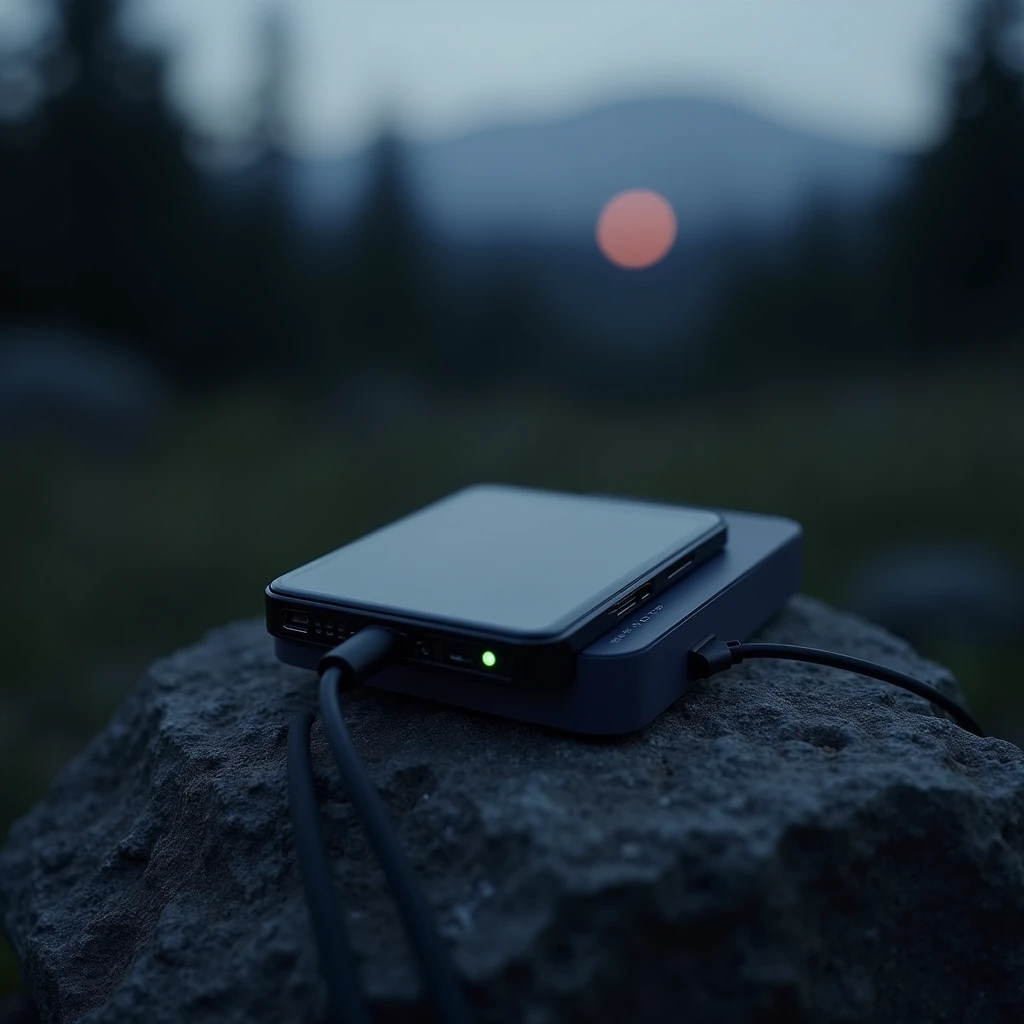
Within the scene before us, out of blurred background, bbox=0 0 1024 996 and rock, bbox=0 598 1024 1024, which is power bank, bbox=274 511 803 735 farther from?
blurred background, bbox=0 0 1024 996

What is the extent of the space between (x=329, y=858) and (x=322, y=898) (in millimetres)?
91

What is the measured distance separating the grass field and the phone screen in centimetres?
128

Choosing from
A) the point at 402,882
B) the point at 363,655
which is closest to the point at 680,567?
the point at 363,655

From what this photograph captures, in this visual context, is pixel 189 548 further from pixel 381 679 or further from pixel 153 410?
pixel 381 679

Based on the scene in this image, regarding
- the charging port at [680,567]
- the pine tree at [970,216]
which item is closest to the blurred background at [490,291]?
the pine tree at [970,216]

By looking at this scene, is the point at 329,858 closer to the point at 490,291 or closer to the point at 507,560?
the point at 507,560

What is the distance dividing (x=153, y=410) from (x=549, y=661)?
195 inches

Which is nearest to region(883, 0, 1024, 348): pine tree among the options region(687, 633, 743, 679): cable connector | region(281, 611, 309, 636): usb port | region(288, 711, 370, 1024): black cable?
region(687, 633, 743, 679): cable connector

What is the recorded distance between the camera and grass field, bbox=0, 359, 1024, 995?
2.63 meters

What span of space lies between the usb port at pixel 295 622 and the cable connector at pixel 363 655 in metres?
0.07

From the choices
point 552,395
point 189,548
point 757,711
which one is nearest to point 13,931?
point 757,711

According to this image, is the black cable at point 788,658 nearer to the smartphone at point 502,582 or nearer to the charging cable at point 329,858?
the smartphone at point 502,582

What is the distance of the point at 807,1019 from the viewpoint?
0.60 meters

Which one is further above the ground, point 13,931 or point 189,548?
point 13,931
